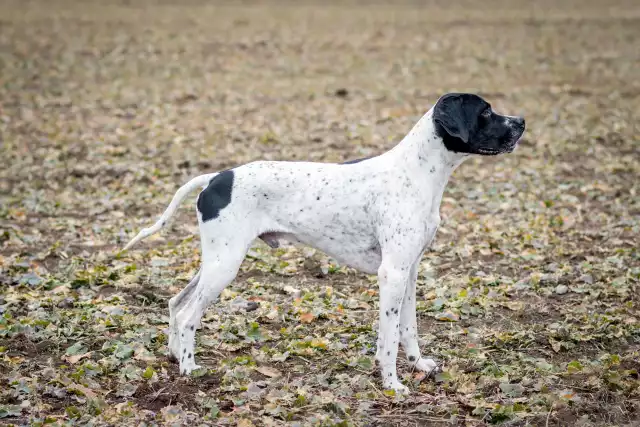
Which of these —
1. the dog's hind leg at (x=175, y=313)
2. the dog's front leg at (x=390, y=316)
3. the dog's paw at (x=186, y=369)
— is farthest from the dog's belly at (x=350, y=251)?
the dog's paw at (x=186, y=369)

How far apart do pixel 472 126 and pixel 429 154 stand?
1.14ft

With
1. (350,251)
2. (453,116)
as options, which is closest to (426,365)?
(350,251)

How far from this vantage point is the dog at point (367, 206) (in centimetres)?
547

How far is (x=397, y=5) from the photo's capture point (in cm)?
3291

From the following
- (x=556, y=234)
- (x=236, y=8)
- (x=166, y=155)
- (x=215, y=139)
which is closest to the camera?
(x=556, y=234)

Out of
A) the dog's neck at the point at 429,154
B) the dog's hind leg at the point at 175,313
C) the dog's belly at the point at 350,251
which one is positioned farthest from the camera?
the dog's hind leg at the point at 175,313

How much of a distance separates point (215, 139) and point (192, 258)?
19.8 feet

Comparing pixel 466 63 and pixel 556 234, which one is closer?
pixel 556 234

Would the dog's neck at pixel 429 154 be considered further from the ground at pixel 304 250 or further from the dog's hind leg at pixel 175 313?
the dog's hind leg at pixel 175 313

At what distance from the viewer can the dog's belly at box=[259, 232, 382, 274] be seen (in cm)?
568

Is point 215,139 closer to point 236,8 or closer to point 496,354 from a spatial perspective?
point 496,354

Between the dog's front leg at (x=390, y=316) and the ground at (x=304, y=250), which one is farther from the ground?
the dog's front leg at (x=390, y=316)

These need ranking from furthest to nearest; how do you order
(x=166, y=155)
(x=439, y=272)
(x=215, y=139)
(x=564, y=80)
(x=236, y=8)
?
(x=236, y=8) < (x=564, y=80) < (x=215, y=139) < (x=166, y=155) < (x=439, y=272)

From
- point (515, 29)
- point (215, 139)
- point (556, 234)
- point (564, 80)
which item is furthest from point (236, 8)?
point (556, 234)
